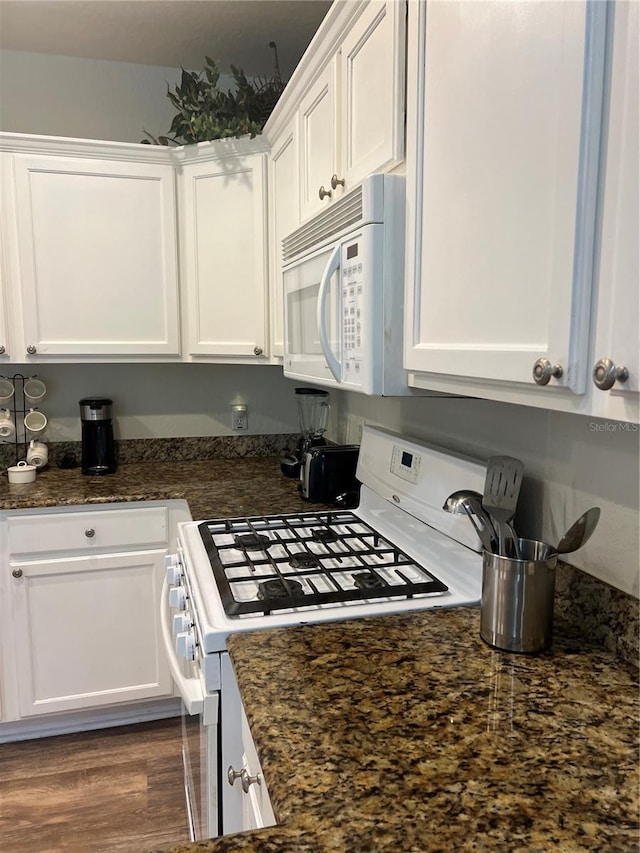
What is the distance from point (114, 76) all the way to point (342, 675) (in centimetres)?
266

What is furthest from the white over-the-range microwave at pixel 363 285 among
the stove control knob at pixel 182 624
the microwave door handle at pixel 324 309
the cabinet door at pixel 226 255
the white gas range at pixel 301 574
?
the cabinet door at pixel 226 255

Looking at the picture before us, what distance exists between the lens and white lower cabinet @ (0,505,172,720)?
2.18 meters

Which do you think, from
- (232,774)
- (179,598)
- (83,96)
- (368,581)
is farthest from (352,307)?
(83,96)

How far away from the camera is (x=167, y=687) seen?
7.70 ft

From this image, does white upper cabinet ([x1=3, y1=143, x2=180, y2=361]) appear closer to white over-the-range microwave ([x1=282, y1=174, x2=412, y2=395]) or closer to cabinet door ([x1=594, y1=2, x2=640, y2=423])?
white over-the-range microwave ([x1=282, y1=174, x2=412, y2=395])

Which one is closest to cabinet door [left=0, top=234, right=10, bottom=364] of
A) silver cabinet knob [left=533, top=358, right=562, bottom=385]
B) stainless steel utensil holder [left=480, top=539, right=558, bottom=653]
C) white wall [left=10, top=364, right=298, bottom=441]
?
white wall [left=10, top=364, right=298, bottom=441]

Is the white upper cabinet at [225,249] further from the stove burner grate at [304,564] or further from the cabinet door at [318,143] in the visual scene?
the stove burner grate at [304,564]

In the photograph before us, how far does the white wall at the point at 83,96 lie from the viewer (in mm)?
2535

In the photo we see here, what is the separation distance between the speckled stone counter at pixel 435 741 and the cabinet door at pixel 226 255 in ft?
5.05

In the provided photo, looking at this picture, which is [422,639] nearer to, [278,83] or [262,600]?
[262,600]

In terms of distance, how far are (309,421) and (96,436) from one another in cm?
92

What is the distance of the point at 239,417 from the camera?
9.57 ft

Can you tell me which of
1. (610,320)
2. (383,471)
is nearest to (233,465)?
(383,471)

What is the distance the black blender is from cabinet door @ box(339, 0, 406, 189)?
1188 mm
